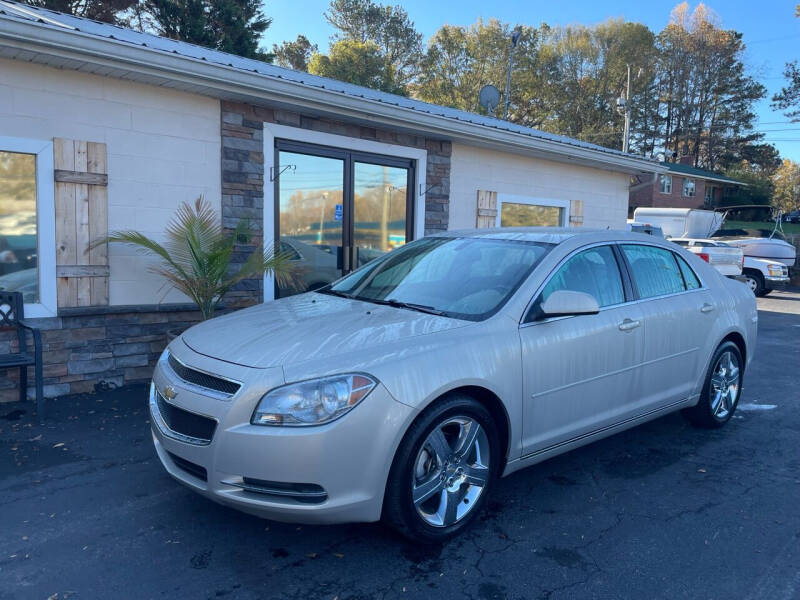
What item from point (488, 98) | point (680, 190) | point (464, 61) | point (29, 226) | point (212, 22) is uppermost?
point (464, 61)

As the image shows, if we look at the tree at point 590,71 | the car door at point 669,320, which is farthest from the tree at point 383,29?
the car door at point 669,320

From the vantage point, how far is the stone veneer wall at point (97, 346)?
5.58m

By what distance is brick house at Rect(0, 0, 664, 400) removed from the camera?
17.8ft

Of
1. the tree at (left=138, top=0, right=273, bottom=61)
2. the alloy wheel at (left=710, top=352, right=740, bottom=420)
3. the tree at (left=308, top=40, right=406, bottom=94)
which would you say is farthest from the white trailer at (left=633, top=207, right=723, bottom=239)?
the alloy wheel at (left=710, top=352, right=740, bottom=420)

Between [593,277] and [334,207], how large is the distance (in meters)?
4.25

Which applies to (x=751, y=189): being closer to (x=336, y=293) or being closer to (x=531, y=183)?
(x=531, y=183)

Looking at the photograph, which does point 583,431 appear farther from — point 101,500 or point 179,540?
point 101,500

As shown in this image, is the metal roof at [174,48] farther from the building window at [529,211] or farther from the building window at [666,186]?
the building window at [666,186]

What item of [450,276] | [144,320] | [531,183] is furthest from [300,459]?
[531,183]

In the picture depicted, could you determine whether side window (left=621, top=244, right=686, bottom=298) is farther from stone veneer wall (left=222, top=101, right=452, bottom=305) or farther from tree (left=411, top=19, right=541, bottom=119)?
tree (left=411, top=19, right=541, bottom=119)

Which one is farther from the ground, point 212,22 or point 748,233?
point 212,22

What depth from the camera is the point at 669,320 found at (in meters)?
4.34

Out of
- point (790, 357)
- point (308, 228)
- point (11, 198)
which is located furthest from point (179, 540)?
point (790, 357)

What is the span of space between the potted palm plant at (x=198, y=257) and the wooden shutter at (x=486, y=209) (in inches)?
147
